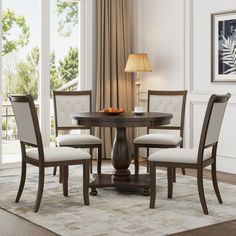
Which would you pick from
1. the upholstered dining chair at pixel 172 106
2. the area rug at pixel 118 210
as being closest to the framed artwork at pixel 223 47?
Answer: the upholstered dining chair at pixel 172 106

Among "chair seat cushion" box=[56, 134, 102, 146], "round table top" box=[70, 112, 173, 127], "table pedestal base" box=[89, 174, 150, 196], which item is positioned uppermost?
Answer: "round table top" box=[70, 112, 173, 127]

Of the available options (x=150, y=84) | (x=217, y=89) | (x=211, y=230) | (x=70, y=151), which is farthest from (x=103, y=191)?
(x=150, y=84)

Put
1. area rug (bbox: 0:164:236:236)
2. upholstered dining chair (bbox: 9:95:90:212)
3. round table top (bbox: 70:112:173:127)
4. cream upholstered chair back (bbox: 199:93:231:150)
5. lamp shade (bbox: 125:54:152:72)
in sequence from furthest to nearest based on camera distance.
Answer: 1. lamp shade (bbox: 125:54:152:72)
2. round table top (bbox: 70:112:173:127)
3. upholstered dining chair (bbox: 9:95:90:212)
4. cream upholstered chair back (bbox: 199:93:231:150)
5. area rug (bbox: 0:164:236:236)

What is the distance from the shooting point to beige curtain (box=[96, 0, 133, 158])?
7.38 m

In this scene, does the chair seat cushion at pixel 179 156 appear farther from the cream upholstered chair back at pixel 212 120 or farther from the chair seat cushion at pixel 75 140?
the chair seat cushion at pixel 75 140

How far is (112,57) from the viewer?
744 centimetres

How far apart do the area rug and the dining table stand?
10cm

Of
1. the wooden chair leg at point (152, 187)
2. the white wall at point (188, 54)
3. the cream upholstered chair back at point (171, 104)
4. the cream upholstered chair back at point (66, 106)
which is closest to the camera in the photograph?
Result: the wooden chair leg at point (152, 187)

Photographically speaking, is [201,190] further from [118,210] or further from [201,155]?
[118,210]

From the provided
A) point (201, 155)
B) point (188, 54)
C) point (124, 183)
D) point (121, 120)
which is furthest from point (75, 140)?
point (188, 54)

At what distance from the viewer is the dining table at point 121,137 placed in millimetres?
4762

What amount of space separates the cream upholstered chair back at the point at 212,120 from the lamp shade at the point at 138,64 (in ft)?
7.88

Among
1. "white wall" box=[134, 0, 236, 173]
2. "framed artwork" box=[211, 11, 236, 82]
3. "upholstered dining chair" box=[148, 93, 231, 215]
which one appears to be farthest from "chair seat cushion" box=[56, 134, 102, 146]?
"framed artwork" box=[211, 11, 236, 82]

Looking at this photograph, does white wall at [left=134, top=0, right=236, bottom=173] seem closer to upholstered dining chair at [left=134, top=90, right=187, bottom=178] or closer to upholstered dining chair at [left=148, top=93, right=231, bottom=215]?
upholstered dining chair at [left=134, top=90, right=187, bottom=178]
